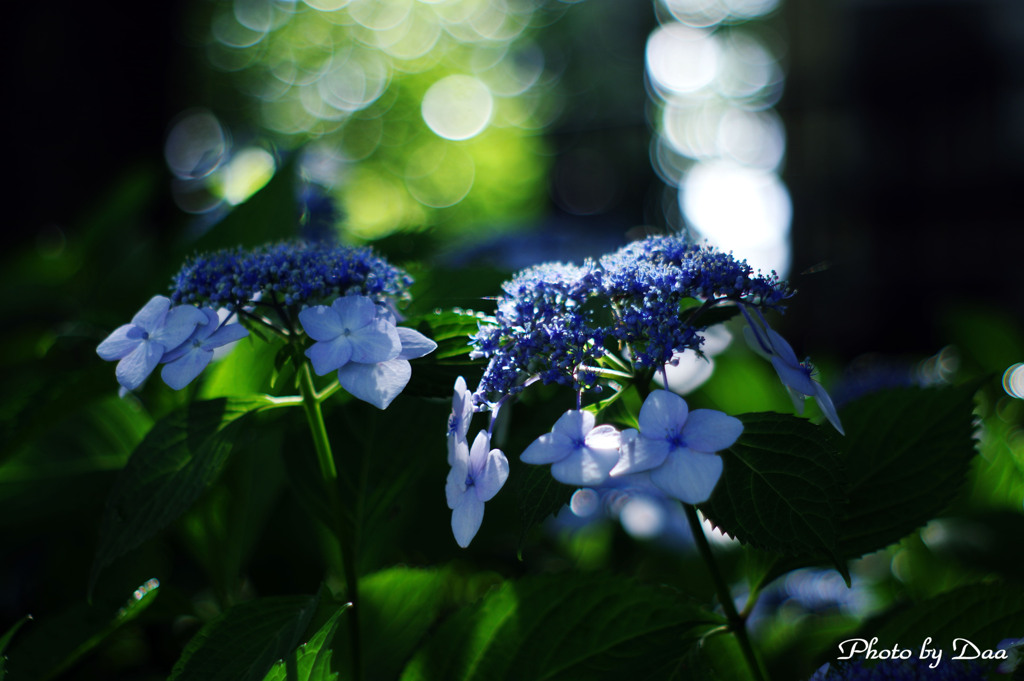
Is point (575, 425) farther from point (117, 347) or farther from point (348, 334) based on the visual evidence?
point (117, 347)

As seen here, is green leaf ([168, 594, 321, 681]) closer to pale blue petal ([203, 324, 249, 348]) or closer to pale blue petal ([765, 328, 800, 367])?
pale blue petal ([203, 324, 249, 348])

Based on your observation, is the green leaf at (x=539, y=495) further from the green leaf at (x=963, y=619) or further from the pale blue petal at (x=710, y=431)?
the green leaf at (x=963, y=619)

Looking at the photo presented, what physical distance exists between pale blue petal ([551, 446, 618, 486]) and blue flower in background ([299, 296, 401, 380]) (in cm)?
13

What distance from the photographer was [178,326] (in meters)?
0.48

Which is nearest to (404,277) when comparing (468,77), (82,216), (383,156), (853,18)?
(82,216)

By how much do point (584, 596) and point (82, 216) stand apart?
4.31 ft

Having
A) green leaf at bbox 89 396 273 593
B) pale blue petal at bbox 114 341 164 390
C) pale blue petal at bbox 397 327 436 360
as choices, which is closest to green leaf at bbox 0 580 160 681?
green leaf at bbox 89 396 273 593

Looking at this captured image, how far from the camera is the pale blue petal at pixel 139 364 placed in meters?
0.46

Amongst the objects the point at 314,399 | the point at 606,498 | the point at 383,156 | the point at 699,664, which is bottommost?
the point at 383,156

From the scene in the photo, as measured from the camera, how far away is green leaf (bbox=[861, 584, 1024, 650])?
50 centimetres

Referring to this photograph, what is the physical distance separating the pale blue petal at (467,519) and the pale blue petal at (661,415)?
0.10 meters

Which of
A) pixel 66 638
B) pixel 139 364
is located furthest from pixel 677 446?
pixel 66 638

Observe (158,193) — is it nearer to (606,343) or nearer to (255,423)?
(255,423)

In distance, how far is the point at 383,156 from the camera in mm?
5082
